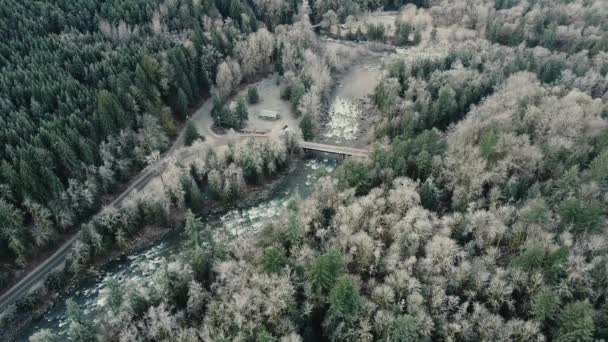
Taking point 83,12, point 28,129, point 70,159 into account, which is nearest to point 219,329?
point 70,159

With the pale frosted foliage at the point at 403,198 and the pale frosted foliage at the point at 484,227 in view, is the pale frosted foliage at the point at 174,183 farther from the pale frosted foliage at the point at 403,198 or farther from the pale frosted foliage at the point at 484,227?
the pale frosted foliage at the point at 484,227

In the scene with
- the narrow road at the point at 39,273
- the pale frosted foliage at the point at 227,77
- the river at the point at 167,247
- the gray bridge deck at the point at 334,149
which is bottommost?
the river at the point at 167,247

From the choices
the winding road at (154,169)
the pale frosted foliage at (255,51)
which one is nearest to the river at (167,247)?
the winding road at (154,169)

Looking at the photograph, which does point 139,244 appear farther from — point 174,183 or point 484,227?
point 484,227

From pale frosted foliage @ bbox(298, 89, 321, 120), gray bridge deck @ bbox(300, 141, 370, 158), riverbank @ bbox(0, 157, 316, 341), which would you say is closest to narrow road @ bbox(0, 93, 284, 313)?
riverbank @ bbox(0, 157, 316, 341)

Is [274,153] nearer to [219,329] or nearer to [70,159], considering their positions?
[70,159]

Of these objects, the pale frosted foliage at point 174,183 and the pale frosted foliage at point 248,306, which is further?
the pale frosted foliage at point 174,183

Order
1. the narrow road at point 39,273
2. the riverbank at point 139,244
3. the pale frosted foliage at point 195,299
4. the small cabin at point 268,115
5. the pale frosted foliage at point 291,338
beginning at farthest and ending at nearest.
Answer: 1. the small cabin at point 268,115
2. the narrow road at point 39,273
3. the riverbank at point 139,244
4. the pale frosted foliage at point 195,299
5. the pale frosted foliage at point 291,338
